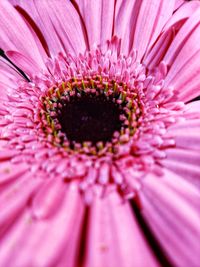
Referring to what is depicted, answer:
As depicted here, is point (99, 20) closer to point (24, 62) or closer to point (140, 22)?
point (140, 22)

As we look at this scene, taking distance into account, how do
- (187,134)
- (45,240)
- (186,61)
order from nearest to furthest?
(45,240) < (187,134) < (186,61)

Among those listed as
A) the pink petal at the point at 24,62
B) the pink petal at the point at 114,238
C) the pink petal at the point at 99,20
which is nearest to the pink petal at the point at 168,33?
the pink petal at the point at 99,20

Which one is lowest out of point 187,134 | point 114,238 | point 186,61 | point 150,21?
point 114,238

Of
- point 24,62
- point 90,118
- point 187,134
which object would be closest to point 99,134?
point 90,118

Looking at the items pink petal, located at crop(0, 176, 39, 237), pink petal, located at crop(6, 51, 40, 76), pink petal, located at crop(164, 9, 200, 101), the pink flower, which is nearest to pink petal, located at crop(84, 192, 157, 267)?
the pink flower

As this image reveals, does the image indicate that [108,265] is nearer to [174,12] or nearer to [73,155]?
[73,155]

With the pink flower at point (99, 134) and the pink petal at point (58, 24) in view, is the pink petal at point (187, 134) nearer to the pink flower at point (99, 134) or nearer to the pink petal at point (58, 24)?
the pink flower at point (99, 134)

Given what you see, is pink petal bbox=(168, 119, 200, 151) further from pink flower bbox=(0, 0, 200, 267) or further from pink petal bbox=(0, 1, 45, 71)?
pink petal bbox=(0, 1, 45, 71)
